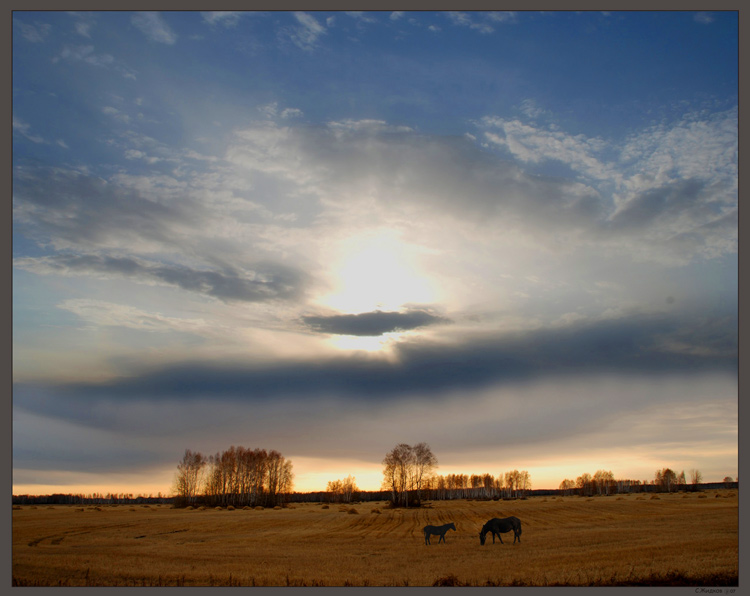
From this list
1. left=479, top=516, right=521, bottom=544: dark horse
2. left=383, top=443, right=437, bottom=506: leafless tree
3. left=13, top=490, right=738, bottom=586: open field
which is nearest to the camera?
left=13, top=490, right=738, bottom=586: open field

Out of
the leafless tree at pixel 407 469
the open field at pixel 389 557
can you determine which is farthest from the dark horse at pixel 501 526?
the leafless tree at pixel 407 469

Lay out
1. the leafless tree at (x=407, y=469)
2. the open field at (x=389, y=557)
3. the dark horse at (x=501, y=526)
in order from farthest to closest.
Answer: the leafless tree at (x=407, y=469), the dark horse at (x=501, y=526), the open field at (x=389, y=557)

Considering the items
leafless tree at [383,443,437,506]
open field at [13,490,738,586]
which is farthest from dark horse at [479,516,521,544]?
leafless tree at [383,443,437,506]

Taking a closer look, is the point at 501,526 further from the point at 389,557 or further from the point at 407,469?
the point at 407,469

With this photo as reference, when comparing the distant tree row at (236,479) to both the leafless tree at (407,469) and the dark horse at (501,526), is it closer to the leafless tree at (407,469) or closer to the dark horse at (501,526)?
the leafless tree at (407,469)

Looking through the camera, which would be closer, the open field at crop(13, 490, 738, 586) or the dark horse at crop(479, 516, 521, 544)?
the open field at crop(13, 490, 738, 586)

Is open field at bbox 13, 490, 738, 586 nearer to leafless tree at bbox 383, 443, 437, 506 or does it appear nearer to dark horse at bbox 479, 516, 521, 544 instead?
dark horse at bbox 479, 516, 521, 544

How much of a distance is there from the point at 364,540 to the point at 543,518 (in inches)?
1231

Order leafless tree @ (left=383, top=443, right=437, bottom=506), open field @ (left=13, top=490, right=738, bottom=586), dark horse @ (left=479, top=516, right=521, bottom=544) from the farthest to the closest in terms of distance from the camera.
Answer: leafless tree @ (left=383, top=443, right=437, bottom=506), dark horse @ (left=479, top=516, right=521, bottom=544), open field @ (left=13, top=490, right=738, bottom=586)

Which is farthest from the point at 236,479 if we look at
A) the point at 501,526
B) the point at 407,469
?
the point at 501,526

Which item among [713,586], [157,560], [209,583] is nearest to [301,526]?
[157,560]

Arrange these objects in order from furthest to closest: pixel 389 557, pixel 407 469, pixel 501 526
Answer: pixel 407 469 < pixel 501 526 < pixel 389 557

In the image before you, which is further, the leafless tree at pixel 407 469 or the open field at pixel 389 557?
the leafless tree at pixel 407 469

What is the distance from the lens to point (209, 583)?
90.2 ft
